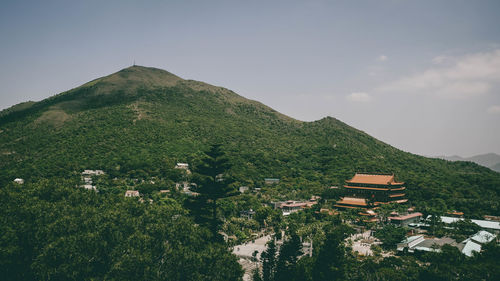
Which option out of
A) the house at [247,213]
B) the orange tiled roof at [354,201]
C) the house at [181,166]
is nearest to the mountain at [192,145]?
the house at [181,166]

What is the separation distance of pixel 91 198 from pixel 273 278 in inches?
748

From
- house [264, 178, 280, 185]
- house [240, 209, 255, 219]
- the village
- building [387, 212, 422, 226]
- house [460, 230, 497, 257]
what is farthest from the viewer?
house [264, 178, 280, 185]

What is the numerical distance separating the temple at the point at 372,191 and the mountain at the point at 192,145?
5454mm

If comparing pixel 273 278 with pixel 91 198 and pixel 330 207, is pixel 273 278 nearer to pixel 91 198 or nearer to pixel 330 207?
pixel 91 198

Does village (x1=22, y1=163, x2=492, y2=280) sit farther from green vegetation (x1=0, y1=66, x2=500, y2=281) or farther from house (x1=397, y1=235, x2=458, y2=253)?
green vegetation (x1=0, y1=66, x2=500, y2=281)

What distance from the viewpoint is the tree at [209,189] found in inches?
1034

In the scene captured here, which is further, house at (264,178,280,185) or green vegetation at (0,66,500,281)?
house at (264,178,280,185)

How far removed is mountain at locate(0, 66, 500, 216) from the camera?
65.6m

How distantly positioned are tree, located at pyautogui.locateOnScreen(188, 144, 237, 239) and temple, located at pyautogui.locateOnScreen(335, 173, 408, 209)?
36708mm

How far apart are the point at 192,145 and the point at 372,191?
153 ft

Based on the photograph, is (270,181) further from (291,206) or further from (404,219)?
(404,219)

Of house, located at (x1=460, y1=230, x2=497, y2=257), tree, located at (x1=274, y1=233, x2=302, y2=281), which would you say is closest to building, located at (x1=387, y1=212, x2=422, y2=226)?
house, located at (x1=460, y1=230, x2=497, y2=257)

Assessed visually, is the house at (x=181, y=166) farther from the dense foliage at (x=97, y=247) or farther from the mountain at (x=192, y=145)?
the dense foliage at (x=97, y=247)

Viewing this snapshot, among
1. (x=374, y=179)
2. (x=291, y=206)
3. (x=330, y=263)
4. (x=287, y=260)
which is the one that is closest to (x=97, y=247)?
(x=287, y=260)
